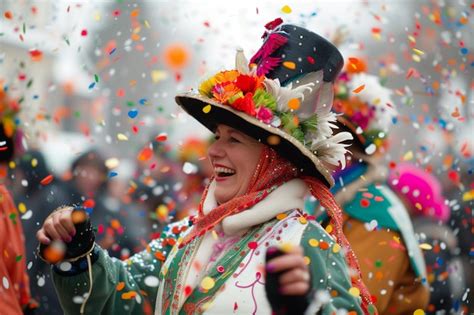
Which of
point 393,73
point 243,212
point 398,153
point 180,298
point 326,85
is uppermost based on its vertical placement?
point 326,85

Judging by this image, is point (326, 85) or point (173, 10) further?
point (173, 10)

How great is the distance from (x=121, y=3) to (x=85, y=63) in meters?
0.41

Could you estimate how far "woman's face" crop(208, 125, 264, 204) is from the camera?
3.40 m

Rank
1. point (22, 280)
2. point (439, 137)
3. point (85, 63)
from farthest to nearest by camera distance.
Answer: point (439, 137) → point (85, 63) → point (22, 280)

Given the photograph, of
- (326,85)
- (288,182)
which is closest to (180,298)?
(288,182)

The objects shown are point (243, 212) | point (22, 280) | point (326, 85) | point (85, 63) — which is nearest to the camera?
point (243, 212)

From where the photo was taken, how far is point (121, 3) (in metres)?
4.94

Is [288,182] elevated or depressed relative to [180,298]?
elevated

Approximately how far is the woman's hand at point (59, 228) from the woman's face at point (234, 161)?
0.62 m

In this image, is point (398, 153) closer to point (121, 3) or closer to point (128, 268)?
point (121, 3)

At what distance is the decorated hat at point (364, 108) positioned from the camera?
4.78 m

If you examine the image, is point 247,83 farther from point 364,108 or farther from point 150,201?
point 150,201

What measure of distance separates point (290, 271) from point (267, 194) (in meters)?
0.84

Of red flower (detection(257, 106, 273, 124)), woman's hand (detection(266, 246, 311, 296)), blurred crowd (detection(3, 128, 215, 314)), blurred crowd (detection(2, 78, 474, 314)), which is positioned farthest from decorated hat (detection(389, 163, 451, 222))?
woman's hand (detection(266, 246, 311, 296))
